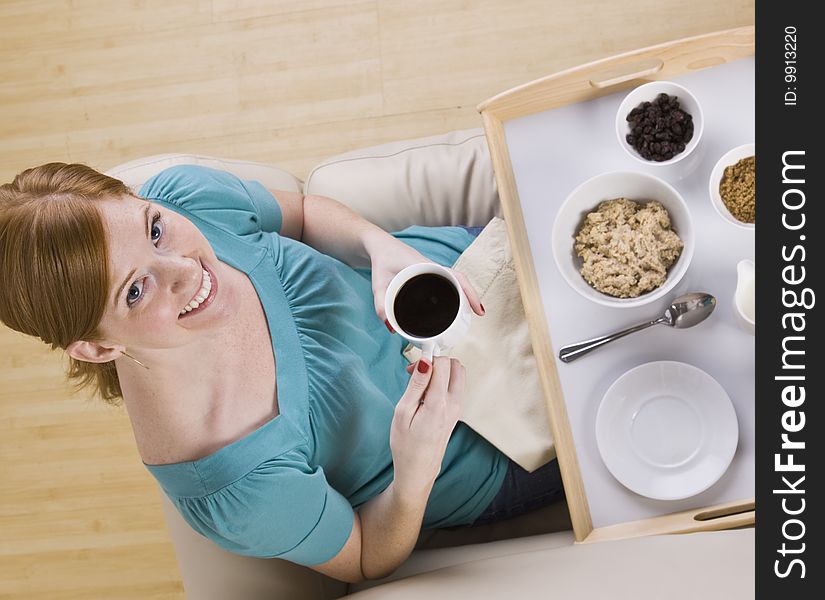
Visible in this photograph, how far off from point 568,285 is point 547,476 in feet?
1.29

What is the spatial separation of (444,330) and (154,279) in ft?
1.42

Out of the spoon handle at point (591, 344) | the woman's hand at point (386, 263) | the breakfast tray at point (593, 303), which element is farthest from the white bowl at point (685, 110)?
the woman's hand at point (386, 263)

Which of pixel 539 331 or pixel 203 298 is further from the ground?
pixel 203 298

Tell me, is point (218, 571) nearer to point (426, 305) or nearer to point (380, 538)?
point (380, 538)

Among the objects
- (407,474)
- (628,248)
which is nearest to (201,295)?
(407,474)

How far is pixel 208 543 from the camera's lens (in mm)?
1339

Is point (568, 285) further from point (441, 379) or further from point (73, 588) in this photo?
point (73, 588)

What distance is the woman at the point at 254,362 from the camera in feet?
3.46

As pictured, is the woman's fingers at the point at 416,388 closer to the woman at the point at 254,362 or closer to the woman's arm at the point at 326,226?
the woman at the point at 254,362

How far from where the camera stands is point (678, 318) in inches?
50.3

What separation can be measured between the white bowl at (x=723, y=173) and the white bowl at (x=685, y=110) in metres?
0.05

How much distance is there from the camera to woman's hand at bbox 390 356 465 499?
1.13 metres

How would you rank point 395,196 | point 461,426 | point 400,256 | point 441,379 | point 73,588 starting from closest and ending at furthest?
point 441,379, point 400,256, point 461,426, point 395,196, point 73,588
